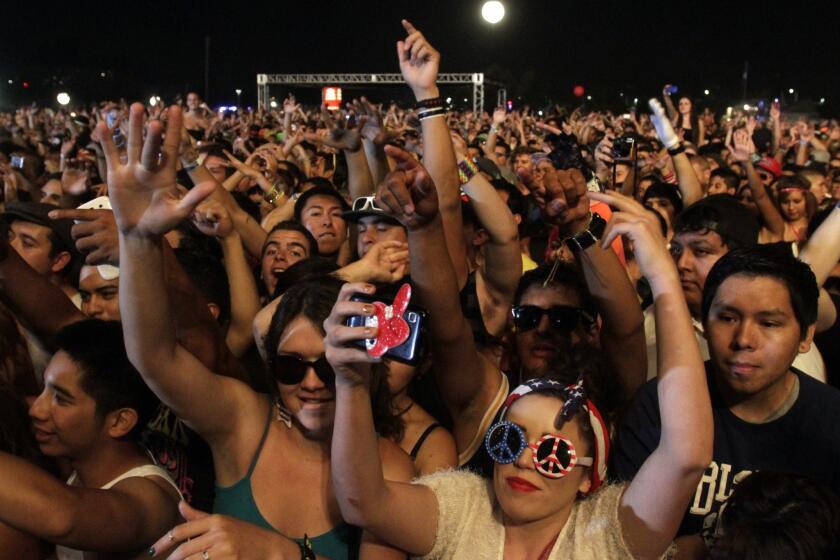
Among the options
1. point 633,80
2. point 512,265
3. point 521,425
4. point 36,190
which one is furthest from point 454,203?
point 633,80

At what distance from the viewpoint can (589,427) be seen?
7.01 ft

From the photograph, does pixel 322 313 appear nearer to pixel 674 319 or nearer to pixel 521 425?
pixel 521 425

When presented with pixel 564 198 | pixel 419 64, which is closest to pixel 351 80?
pixel 419 64

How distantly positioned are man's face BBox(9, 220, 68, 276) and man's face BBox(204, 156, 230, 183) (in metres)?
2.82

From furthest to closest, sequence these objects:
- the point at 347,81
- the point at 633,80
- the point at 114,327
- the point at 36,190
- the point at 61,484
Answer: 1. the point at 633,80
2. the point at 347,81
3. the point at 36,190
4. the point at 114,327
5. the point at 61,484

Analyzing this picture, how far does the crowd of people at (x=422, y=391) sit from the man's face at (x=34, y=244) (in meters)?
0.90

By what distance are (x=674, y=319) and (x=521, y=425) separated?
18.4 inches

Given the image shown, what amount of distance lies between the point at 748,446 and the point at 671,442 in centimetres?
56

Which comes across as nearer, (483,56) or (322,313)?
(322,313)

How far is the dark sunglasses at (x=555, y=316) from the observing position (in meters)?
2.98

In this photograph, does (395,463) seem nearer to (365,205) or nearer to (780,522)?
(780,522)

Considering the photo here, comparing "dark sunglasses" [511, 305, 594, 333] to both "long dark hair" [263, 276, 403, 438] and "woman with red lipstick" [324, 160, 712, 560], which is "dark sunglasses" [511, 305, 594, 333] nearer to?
"long dark hair" [263, 276, 403, 438]

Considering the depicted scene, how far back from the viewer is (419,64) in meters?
3.46

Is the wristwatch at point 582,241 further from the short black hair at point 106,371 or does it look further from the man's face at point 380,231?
the short black hair at point 106,371
